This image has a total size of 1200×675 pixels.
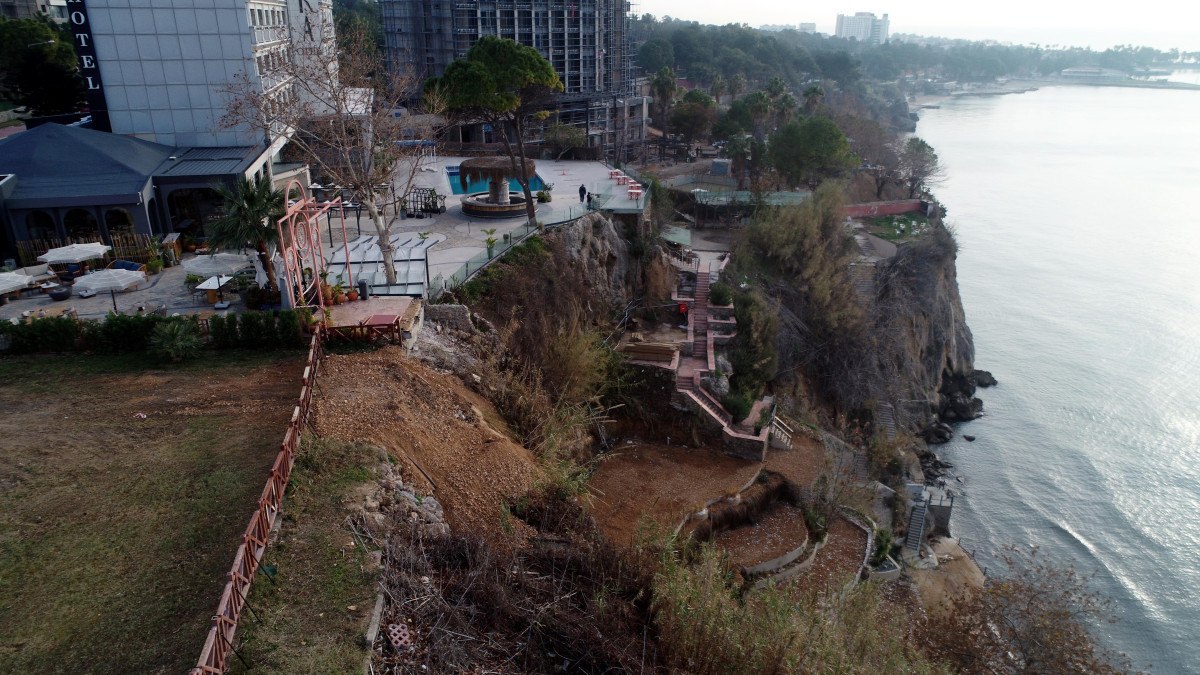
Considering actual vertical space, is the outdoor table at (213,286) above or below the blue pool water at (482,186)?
below

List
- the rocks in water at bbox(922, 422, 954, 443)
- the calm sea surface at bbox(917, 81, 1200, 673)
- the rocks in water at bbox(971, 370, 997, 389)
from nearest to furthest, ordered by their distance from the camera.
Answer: the calm sea surface at bbox(917, 81, 1200, 673)
the rocks in water at bbox(922, 422, 954, 443)
the rocks in water at bbox(971, 370, 997, 389)

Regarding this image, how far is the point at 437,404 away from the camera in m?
17.5

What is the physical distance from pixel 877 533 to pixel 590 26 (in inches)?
2345

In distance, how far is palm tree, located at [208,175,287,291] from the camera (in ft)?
63.5

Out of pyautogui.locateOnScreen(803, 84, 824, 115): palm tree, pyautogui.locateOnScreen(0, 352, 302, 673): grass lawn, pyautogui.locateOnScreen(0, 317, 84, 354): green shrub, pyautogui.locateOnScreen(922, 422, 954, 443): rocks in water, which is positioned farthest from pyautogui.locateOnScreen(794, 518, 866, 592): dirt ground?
pyautogui.locateOnScreen(803, 84, 824, 115): palm tree

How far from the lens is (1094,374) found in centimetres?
4609

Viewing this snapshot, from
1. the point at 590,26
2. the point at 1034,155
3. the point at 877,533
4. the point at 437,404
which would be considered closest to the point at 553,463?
the point at 437,404

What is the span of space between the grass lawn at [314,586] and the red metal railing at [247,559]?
222mm

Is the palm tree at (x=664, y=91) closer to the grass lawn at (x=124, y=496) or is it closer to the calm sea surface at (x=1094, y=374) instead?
the calm sea surface at (x=1094, y=374)

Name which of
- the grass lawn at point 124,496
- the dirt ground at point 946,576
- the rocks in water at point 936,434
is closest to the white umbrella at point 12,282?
the grass lawn at point 124,496

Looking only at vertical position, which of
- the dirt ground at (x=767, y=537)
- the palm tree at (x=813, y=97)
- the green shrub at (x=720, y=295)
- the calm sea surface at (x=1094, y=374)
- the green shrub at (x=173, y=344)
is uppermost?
the palm tree at (x=813, y=97)

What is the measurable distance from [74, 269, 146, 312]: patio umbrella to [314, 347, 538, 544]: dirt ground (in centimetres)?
723

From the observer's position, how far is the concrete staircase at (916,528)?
25453 millimetres

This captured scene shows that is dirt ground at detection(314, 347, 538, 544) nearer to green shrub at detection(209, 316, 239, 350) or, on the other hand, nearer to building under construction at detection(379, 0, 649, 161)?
green shrub at detection(209, 316, 239, 350)
